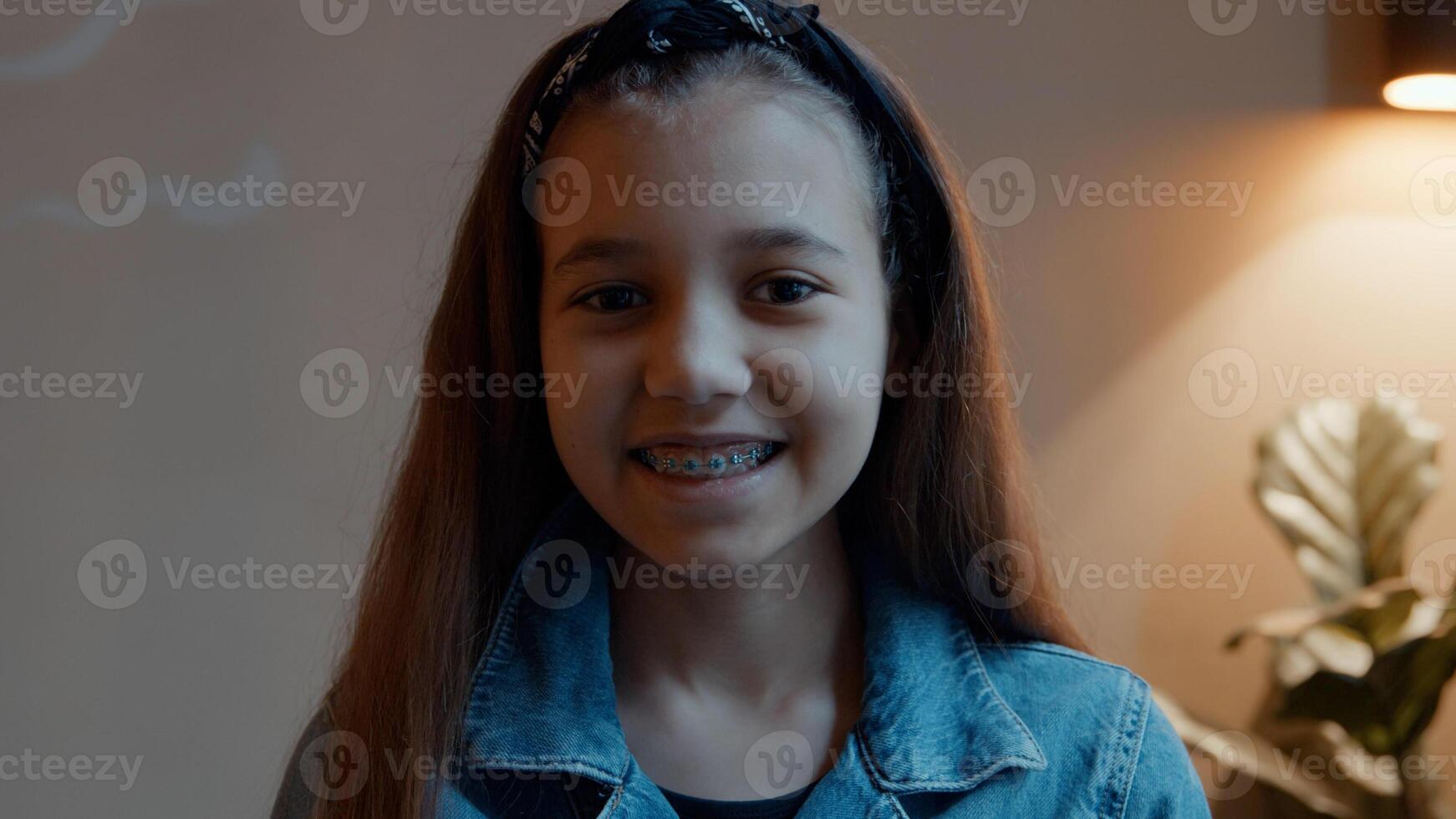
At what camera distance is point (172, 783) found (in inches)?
57.7

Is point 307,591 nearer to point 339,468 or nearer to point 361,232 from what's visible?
point 339,468

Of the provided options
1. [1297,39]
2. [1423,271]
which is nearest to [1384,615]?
[1423,271]

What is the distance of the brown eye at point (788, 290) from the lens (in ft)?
2.50

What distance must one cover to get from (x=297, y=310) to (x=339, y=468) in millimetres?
190
